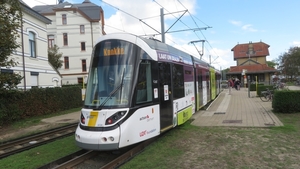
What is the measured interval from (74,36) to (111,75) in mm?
40207

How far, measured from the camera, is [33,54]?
21.5 m

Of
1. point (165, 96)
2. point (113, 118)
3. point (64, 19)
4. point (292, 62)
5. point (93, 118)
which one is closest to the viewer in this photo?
point (113, 118)

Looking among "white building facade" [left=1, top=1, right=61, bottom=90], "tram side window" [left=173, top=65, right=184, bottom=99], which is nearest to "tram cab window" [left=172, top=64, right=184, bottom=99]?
"tram side window" [left=173, top=65, right=184, bottom=99]

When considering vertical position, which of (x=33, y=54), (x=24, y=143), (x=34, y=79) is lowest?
(x=24, y=143)

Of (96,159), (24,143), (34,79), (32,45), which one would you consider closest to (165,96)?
(96,159)

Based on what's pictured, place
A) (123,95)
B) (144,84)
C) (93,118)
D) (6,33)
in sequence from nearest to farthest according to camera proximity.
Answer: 1. (93,118)
2. (123,95)
3. (144,84)
4. (6,33)

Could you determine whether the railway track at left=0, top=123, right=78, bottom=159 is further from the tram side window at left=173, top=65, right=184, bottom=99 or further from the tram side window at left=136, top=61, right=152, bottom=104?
the tram side window at left=173, top=65, right=184, bottom=99

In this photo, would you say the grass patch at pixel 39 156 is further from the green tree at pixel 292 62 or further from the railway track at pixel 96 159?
the green tree at pixel 292 62

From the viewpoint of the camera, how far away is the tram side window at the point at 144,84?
6.21 m

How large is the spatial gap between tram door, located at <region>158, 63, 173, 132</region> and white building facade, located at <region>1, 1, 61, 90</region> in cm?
1485

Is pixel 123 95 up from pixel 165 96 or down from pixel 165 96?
up

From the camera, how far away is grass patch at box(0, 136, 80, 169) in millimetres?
5910

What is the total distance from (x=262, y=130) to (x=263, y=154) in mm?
2591

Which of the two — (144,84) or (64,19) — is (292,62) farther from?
(144,84)
